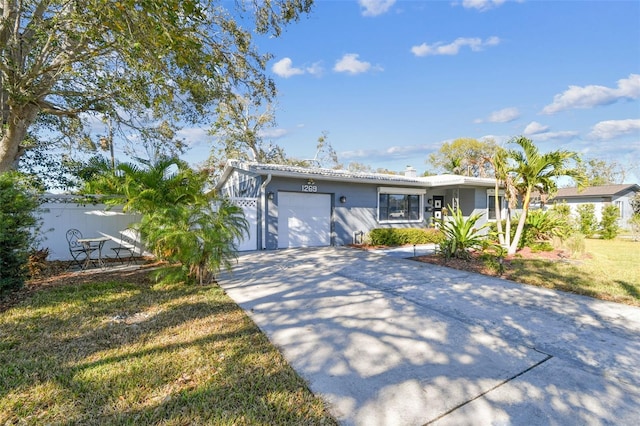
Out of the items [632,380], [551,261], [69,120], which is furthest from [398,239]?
[69,120]

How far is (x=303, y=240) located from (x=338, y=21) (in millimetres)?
7110

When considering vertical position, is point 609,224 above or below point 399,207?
below

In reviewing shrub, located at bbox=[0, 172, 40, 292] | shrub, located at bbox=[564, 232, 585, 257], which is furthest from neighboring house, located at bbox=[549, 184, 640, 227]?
shrub, located at bbox=[0, 172, 40, 292]

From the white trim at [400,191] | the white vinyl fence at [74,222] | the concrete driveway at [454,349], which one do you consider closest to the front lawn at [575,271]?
the concrete driveway at [454,349]

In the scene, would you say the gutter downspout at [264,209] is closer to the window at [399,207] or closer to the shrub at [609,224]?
the window at [399,207]

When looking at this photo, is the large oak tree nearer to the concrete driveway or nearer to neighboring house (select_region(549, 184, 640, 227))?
the concrete driveway

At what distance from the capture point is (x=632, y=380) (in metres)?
2.59

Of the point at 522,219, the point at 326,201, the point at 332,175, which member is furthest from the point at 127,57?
the point at 522,219

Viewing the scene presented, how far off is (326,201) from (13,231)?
8637mm

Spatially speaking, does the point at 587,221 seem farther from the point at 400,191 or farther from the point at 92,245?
the point at 92,245

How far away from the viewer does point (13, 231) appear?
15.9 feet

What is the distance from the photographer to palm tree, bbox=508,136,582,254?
28.0 ft

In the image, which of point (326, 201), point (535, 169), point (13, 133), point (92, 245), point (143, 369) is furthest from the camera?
point (326, 201)

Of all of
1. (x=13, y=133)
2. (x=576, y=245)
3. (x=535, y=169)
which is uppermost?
(x=13, y=133)
